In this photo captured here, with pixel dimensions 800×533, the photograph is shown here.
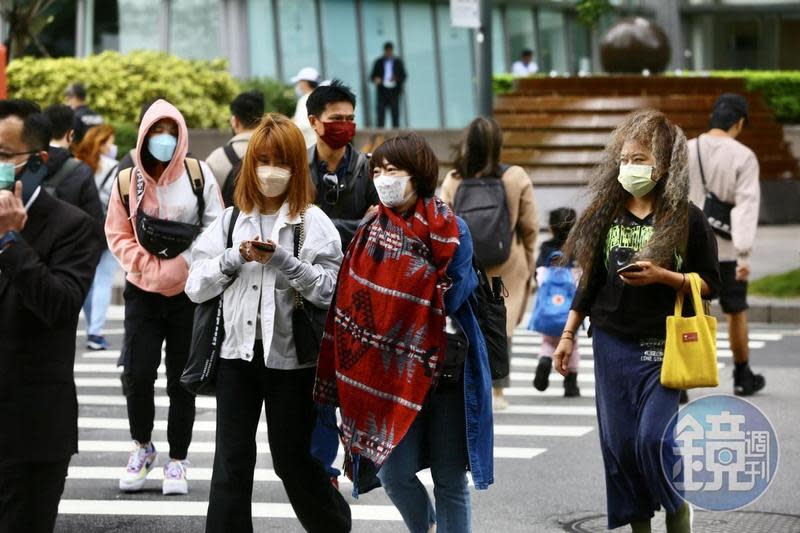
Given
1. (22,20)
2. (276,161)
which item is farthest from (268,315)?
(22,20)

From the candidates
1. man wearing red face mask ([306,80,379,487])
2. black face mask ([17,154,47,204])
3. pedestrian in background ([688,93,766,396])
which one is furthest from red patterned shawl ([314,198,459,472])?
pedestrian in background ([688,93,766,396])

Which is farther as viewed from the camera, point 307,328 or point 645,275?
point 307,328

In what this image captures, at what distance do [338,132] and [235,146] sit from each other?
1848 mm

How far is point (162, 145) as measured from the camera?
7.43m

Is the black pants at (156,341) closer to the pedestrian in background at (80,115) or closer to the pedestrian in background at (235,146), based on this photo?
the pedestrian in background at (235,146)

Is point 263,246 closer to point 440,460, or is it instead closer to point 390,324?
point 390,324

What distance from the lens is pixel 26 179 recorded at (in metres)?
5.12

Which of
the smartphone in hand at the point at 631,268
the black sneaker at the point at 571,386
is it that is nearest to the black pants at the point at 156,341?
the smartphone in hand at the point at 631,268

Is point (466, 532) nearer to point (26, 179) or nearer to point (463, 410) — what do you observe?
point (463, 410)

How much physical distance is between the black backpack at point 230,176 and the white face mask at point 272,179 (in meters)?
2.04

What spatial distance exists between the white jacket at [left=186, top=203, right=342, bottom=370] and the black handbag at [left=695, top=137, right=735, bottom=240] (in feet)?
15.3

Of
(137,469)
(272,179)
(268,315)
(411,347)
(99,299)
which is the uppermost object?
(272,179)

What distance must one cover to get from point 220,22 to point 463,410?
2865 cm

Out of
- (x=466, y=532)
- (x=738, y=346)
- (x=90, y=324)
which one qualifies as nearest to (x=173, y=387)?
(x=466, y=532)
